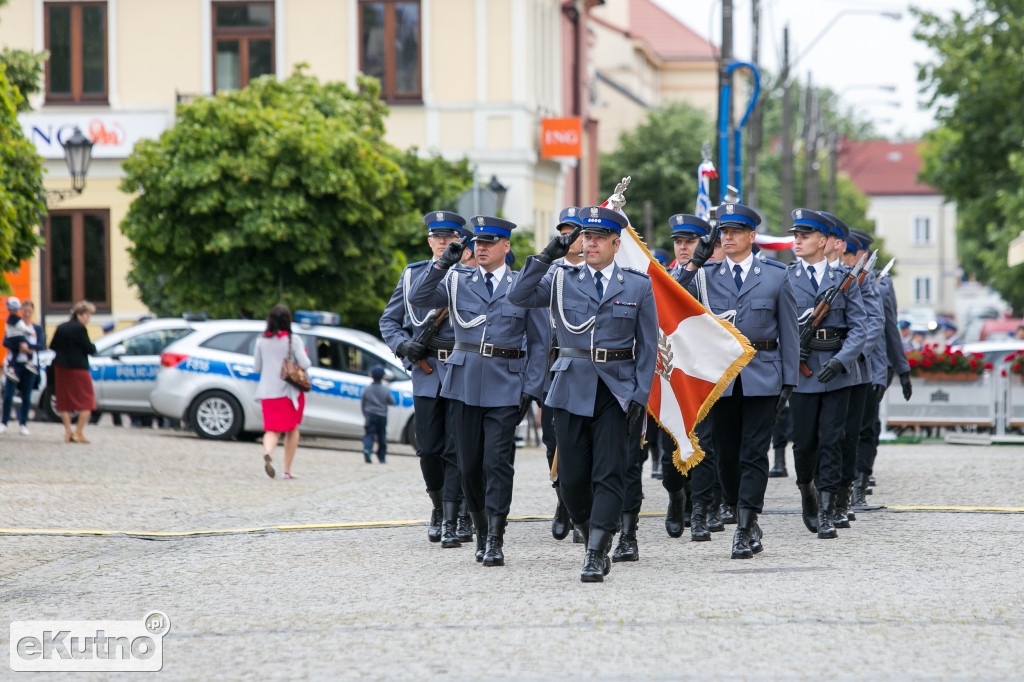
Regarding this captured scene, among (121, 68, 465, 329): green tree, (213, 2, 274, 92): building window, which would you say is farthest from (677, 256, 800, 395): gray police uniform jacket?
(213, 2, 274, 92): building window

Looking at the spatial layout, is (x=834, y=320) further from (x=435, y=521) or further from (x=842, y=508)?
(x=435, y=521)

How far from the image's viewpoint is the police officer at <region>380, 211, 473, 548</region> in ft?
30.9

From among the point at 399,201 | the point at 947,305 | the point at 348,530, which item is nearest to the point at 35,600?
the point at 348,530

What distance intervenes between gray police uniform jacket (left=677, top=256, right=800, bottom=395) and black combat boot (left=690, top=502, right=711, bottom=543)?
3.08ft

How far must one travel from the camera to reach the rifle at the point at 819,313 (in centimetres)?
978

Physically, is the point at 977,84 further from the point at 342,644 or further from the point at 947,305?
the point at 947,305

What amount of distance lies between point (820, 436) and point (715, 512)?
871 millimetres

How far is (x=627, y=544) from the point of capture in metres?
8.74

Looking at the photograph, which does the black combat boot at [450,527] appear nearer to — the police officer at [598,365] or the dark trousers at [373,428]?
the police officer at [598,365]

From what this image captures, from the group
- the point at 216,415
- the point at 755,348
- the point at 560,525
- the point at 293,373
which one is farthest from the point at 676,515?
the point at 216,415

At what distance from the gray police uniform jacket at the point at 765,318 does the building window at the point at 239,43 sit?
83.4 feet

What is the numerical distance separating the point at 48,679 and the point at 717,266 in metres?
4.88

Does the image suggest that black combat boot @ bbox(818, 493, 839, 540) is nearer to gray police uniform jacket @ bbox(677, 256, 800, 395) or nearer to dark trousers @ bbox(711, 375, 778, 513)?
dark trousers @ bbox(711, 375, 778, 513)

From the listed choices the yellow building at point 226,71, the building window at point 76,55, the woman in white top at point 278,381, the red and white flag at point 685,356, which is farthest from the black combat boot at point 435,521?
the building window at point 76,55
